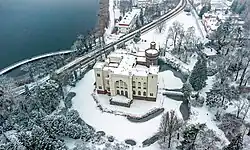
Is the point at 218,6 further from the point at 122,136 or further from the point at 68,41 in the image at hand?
the point at 122,136

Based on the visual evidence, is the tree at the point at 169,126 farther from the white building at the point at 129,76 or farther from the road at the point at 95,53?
the road at the point at 95,53

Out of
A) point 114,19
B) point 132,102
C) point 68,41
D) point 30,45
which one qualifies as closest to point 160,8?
point 114,19

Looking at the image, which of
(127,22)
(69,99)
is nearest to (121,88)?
(69,99)

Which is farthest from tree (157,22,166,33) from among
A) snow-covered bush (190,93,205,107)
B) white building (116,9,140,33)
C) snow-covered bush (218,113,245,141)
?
snow-covered bush (218,113,245,141)

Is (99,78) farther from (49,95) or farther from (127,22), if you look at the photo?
(127,22)

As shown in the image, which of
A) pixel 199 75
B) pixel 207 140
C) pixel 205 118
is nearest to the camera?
pixel 207 140

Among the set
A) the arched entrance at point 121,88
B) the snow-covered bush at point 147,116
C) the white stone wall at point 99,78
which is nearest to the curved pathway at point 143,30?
the white stone wall at point 99,78

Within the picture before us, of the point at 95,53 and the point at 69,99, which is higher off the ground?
the point at 95,53
